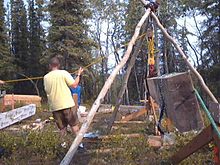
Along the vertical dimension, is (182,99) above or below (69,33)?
below

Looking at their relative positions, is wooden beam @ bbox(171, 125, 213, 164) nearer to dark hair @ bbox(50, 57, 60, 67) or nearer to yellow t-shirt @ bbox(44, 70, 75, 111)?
yellow t-shirt @ bbox(44, 70, 75, 111)

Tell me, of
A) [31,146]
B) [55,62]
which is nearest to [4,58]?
[55,62]

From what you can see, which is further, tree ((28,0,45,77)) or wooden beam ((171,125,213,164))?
tree ((28,0,45,77))

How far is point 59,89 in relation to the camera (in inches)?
225

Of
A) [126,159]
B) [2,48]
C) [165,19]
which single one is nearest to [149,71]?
[126,159]

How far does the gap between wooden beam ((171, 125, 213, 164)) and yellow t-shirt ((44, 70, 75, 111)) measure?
1942 millimetres

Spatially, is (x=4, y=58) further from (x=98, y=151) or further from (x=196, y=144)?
(x=196, y=144)

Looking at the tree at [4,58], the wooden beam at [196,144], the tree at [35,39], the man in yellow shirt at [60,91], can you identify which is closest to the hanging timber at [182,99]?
the wooden beam at [196,144]

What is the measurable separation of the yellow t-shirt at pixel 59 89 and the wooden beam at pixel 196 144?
194 centimetres

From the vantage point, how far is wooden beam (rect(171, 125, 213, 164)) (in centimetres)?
380

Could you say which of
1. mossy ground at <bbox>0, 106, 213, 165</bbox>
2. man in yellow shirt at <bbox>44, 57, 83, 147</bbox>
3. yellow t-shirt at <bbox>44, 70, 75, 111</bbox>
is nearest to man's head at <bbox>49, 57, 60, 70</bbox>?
man in yellow shirt at <bbox>44, 57, 83, 147</bbox>

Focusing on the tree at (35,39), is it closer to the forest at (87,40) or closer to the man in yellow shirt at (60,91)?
the forest at (87,40)

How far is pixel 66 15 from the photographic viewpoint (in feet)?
94.4

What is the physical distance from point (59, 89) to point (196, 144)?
2.48 meters
